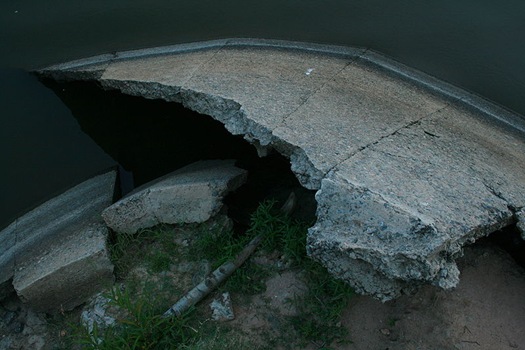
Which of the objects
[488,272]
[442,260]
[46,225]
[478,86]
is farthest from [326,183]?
[46,225]

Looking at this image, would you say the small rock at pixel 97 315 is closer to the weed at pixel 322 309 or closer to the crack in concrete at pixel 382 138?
the weed at pixel 322 309

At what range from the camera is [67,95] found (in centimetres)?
470

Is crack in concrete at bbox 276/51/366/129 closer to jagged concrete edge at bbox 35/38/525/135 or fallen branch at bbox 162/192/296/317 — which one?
jagged concrete edge at bbox 35/38/525/135

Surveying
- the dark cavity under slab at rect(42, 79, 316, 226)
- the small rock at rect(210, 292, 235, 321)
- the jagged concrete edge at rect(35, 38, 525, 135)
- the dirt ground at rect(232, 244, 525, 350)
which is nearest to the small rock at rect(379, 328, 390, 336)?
the dirt ground at rect(232, 244, 525, 350)

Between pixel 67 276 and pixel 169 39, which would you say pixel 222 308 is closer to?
pixel 67 276

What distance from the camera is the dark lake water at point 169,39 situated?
13.5 ft

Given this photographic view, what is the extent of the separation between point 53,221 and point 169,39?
1.85 m

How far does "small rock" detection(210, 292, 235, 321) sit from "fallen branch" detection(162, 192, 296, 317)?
A: 89 mm

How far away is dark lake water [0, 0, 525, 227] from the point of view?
4.12 meters

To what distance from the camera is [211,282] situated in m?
3.25

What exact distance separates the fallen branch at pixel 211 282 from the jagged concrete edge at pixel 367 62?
177 cm

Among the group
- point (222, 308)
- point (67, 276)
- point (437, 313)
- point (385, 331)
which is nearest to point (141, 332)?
point (222, 308)

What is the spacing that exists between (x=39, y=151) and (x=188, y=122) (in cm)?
128

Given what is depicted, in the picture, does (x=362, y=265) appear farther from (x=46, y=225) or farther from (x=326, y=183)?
(x=46, y=225)
